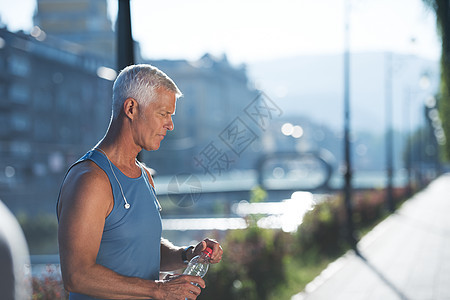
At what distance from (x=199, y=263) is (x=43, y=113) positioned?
2231 inches

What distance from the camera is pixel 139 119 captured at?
198 cm

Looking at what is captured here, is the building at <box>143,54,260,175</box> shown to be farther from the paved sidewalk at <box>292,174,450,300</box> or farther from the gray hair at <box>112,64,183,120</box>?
the gray hair at <box>112,64,183,120</box>

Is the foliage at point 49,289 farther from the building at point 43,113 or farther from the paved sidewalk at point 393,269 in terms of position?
the building at point 43,113

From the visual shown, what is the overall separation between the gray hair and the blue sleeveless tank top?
0.20m

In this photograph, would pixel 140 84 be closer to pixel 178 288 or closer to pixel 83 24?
pixel 178 288

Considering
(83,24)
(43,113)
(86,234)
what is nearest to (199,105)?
(83,24)

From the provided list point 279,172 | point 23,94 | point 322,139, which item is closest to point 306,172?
point 279,172

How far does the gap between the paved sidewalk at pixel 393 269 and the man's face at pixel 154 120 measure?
20.7 feet

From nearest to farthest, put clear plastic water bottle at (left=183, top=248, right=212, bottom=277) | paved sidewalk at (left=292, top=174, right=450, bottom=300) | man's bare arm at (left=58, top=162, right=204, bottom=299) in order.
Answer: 1. man's bare arm at (left=58, top=162, right=204, bottom=299)
2. clear plastic water bottle at (left=183, top=248, right=212, bottom=277)
3. paved sidewalk at (left=292, top=174, right=450, bottom=300)

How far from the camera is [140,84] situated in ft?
6.40

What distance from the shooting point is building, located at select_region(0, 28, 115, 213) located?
4991 cm

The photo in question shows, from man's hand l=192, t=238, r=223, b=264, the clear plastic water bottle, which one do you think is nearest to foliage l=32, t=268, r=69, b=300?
the clear plastic water bottle

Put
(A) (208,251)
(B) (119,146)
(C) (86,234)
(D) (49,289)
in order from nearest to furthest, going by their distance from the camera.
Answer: (C) (86,234) → (B) (119,146) → (A) (208,251) → (D) (49,289)

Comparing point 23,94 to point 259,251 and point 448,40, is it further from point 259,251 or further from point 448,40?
point 448,40
